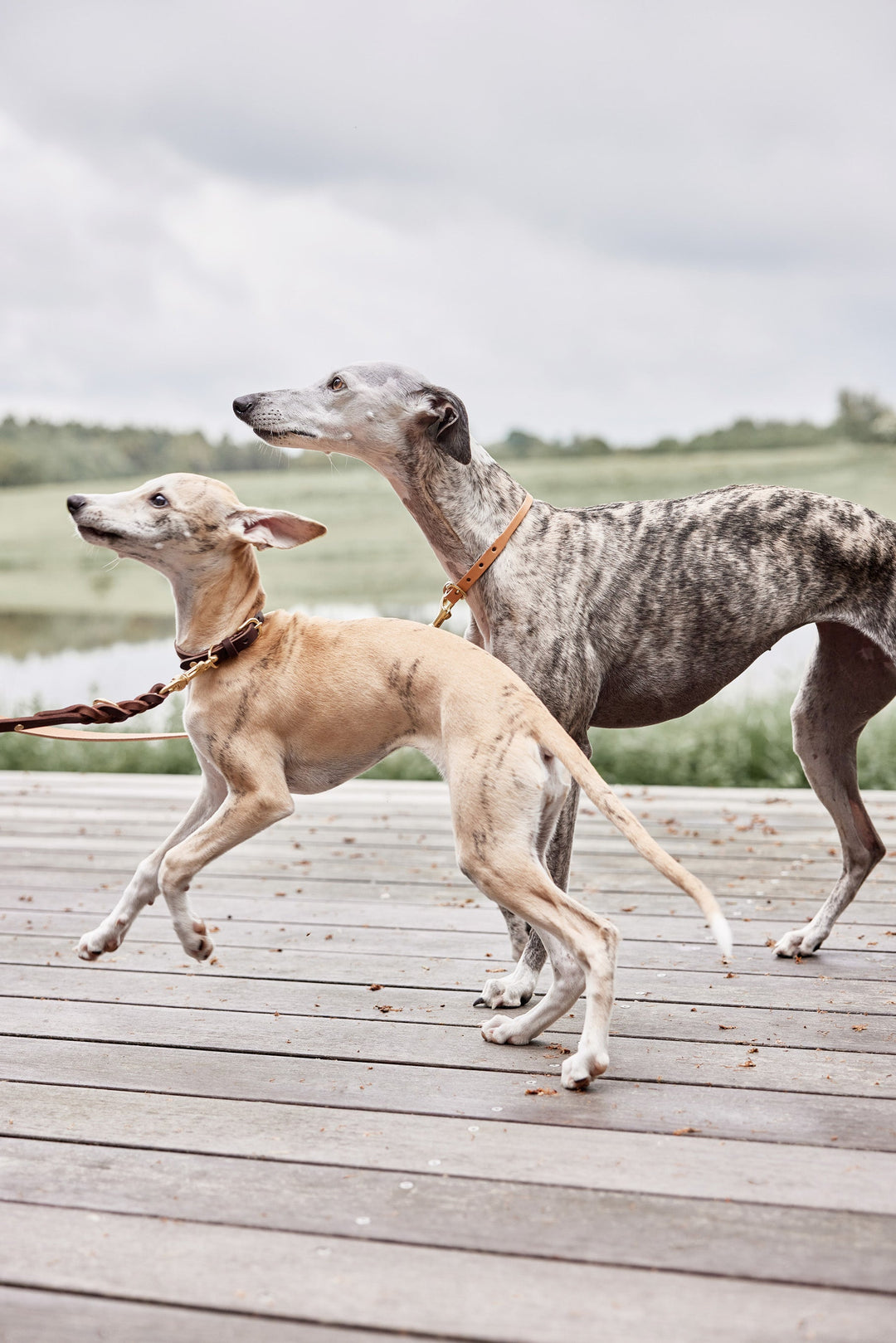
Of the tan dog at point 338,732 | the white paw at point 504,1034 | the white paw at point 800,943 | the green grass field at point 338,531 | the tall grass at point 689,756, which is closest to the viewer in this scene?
the tan dog at point 338,732

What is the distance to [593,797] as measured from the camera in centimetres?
227

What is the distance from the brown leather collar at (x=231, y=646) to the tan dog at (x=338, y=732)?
0.03 metres

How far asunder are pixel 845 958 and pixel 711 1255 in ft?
5.31

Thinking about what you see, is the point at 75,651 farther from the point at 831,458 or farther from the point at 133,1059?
the point at 133,1059

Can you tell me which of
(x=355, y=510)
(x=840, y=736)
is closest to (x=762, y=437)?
(x=355, y=510)

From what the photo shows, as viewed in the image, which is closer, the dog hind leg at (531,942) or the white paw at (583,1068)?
the white paw at (583,1068)

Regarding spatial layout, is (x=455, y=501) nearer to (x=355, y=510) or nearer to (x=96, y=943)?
(x=96, y=943)

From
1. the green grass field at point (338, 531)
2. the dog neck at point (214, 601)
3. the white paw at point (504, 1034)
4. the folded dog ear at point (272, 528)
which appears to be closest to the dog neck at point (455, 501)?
the folded dog ear at point (272, 528)

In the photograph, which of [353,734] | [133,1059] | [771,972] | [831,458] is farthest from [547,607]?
[831,458]

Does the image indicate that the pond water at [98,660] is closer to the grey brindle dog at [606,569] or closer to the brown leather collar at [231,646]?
the grey brindle dog at [606,569]

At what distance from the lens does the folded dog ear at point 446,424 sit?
284 cm

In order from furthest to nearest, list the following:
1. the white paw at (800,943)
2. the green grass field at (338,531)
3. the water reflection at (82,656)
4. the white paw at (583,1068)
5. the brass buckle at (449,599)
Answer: the green grass field at (338,531)
the water reflection at (82,656)
the white paw at (800,943)
the brass buckle at (449,599)
the white paw at (583,1068)

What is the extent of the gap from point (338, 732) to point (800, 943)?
1.37 meters

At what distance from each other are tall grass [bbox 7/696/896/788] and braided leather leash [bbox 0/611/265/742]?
3674 mm
